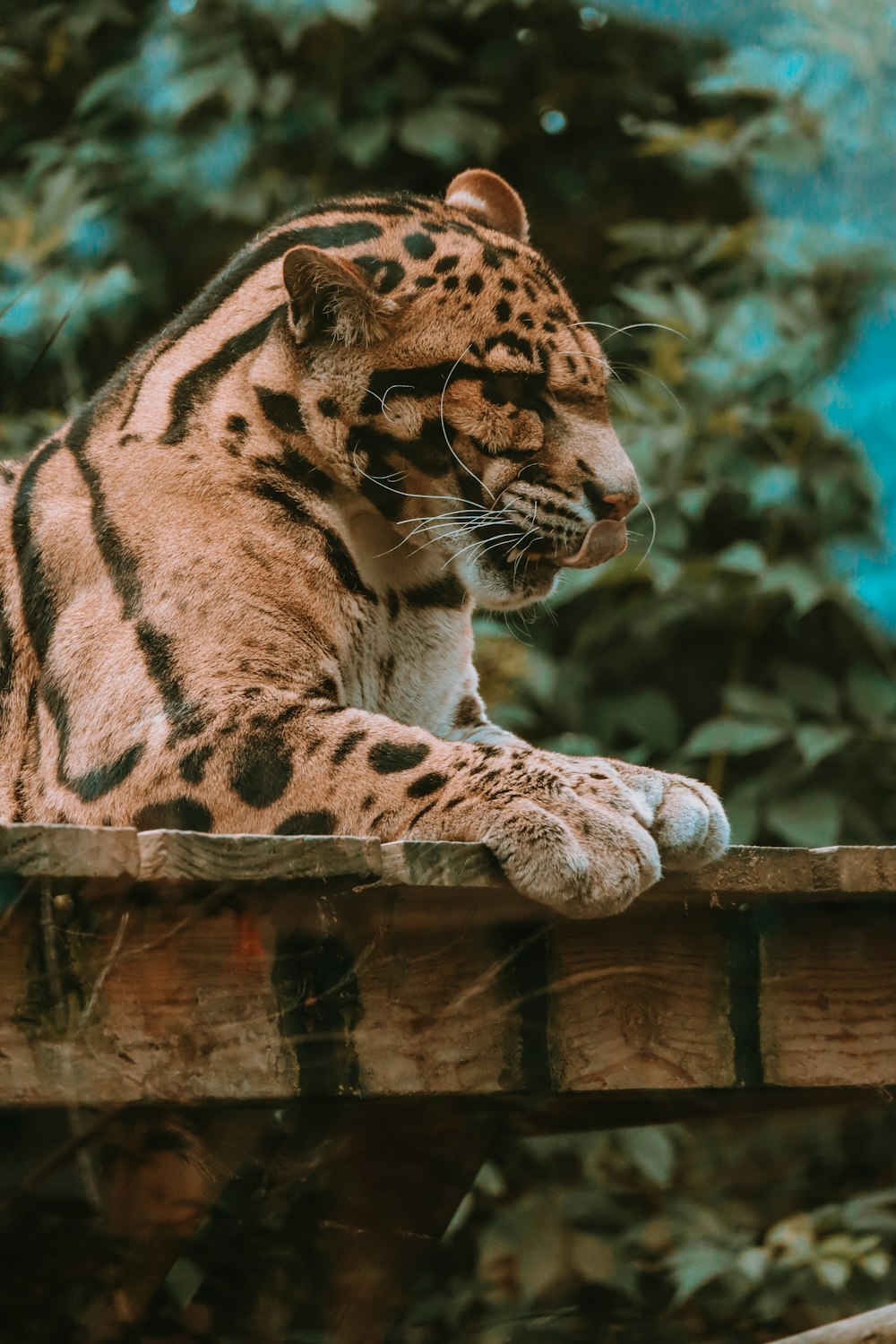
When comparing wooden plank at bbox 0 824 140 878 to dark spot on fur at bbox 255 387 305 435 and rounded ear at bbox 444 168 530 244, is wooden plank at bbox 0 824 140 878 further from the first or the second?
rounded ear at bbox 444 168 530 244

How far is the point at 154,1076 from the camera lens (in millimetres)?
1870

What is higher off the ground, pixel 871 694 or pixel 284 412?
pixel 284 412

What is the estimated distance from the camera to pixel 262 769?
2607 millimetres

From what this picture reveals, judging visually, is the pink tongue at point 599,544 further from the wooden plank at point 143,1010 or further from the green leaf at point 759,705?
the green leaf at point 759,705

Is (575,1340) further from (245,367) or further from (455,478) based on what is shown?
(245,367)

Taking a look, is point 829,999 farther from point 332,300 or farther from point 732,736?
point 732,736

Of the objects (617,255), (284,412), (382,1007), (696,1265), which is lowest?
(696,1265)

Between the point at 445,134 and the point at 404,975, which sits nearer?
the point at 404,975

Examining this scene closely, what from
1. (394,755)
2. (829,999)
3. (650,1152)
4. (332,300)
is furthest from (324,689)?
(650,1152)

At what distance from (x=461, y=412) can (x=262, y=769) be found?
816 millimetres

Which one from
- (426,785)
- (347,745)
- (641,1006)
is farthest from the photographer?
(347,745)

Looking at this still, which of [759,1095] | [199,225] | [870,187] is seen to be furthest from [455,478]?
[199,225]

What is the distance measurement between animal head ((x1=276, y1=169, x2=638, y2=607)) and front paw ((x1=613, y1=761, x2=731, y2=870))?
1.99 feet

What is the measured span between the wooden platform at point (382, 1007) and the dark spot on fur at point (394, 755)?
447mm
